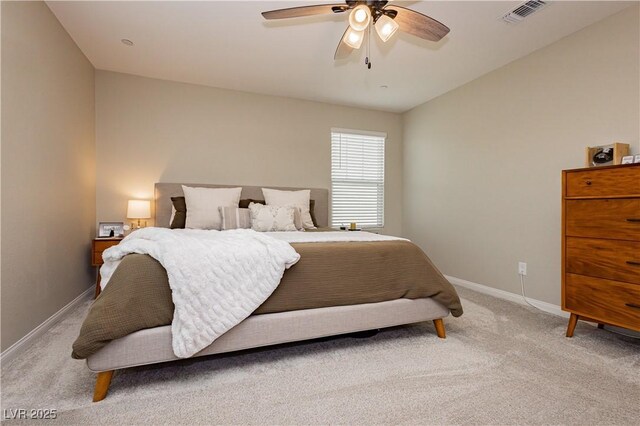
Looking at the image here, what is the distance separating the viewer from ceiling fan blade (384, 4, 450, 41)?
200 cm

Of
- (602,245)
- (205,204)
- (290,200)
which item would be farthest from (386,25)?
(205,204)

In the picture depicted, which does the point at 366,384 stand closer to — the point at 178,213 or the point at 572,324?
the point at 572,324

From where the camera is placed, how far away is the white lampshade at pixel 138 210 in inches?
139

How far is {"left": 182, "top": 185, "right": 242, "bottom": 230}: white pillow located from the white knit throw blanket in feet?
4.75

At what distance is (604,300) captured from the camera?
7.03ft

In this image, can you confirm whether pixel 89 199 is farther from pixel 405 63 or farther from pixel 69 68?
pixel 405 63

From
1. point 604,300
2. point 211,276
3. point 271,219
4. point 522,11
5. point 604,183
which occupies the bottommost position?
point 604,300

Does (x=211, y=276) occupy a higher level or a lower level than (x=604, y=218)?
lower

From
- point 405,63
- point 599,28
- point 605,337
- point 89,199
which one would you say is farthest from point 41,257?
point 599,28

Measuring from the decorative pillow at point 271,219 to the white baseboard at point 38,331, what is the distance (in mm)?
1713

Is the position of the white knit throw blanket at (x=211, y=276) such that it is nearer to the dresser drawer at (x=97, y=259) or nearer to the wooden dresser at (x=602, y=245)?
the dresser drawer at (x=97, y=259)

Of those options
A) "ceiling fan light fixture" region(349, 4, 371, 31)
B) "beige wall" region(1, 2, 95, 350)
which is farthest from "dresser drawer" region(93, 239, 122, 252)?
"ceiling fan light fixture" region(349, 4, 371, 31)

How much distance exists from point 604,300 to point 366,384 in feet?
5.64

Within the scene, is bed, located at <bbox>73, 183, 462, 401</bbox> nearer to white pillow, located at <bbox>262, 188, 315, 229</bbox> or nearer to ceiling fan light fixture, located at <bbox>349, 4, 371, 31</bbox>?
ceiling fan light fixture, located at <bbox>349, 4, 371, 31</bbox>
